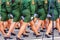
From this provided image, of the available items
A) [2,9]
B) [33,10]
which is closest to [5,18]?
[2,9]

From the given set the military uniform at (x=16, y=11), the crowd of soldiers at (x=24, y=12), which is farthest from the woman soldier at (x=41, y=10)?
the military uniform at (x=16, y=11)

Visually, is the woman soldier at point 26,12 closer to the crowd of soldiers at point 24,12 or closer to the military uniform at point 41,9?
the crowd of soldiers at point 24,12

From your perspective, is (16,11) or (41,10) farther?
(41,10)

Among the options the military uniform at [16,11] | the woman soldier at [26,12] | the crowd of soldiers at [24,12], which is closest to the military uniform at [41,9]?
the crowd of soldiers at [24,12]

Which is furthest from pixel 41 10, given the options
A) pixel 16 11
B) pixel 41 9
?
pixel 16 11

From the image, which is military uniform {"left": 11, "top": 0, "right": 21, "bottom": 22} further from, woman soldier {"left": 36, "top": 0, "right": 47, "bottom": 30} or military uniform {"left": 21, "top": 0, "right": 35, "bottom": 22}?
woman soldier {"left": 36, "top": 0, "right": 47, "bottom": 30}

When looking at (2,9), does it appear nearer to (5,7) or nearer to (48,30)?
(5,7)

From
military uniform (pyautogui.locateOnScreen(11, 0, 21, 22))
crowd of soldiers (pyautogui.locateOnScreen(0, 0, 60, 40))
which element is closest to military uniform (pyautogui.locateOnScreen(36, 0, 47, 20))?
crowd of soldiers (pyautogui.locateOnScreen(0, 0, 60, 40))

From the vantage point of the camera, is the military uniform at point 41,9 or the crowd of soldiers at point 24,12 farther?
the military uniform at point 41,9

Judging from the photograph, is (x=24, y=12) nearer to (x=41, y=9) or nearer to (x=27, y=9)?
(x=27, y=9)

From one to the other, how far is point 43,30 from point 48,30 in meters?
0.82

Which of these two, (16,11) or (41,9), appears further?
(41,9)

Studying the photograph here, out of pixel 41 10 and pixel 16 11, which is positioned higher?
pixel 41 10

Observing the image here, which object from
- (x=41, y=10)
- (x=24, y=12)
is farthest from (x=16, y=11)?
(x=41, y=10)
